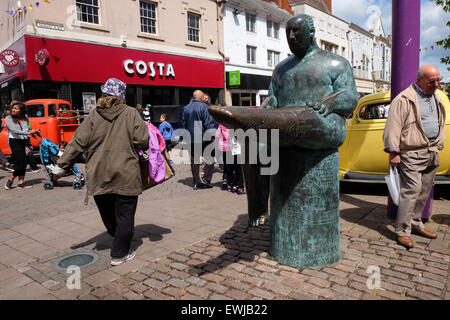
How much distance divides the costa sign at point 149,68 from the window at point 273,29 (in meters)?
10.2

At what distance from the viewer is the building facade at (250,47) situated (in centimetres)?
2188

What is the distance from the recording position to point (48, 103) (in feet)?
39.9

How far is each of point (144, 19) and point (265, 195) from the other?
16.2 meters

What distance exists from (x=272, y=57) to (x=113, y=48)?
43.7 ft

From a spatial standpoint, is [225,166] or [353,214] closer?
[353,214]

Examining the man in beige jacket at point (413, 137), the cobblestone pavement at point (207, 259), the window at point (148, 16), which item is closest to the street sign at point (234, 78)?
the window at point (148, 16)

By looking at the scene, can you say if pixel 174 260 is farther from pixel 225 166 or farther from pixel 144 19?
pixel 144 19

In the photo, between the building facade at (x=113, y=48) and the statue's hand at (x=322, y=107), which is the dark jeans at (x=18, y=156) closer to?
the building facade at (x=113, y=48)

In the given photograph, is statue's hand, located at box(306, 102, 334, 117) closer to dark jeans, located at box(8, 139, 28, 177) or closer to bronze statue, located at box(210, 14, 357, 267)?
bronze statue, located at box(210, 14, 357, 267)

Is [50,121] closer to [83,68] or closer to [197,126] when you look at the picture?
[83,68]

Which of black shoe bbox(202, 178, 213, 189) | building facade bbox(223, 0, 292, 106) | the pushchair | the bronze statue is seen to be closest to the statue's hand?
the bronze statue

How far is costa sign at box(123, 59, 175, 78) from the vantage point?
53.6 ft
